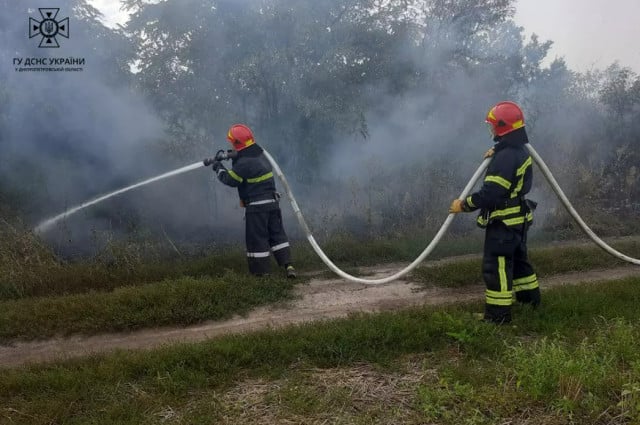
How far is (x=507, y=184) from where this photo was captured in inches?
159

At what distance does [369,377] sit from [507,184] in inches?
79.7

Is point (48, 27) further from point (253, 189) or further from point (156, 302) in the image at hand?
point (156, 302)

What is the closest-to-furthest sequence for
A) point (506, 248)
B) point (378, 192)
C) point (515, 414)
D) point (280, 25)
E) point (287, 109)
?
point (515, 414) → point (506, 248) → point (280, 25) → point (287, 109) → point (378, 192)

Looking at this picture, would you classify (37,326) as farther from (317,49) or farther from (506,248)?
(317,49)

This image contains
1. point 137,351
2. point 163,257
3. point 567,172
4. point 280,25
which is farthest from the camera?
point 567,172

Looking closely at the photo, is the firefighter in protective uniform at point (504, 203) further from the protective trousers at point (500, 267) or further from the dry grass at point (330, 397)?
the dry grass at point (330, 397)

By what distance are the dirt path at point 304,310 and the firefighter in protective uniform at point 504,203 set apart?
3.04 feet

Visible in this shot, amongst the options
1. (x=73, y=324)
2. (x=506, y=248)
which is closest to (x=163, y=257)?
(x=73, y=324)

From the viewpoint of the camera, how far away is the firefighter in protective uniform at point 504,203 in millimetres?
4078

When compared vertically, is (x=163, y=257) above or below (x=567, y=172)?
below

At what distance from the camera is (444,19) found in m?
9.09

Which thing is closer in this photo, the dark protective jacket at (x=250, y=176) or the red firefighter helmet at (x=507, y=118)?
the red firefighter helmet at (x=507, y=118)

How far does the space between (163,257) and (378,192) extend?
411cm

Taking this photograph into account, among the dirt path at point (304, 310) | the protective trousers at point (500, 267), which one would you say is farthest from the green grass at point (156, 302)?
the protective trousers at point (500, 267)
